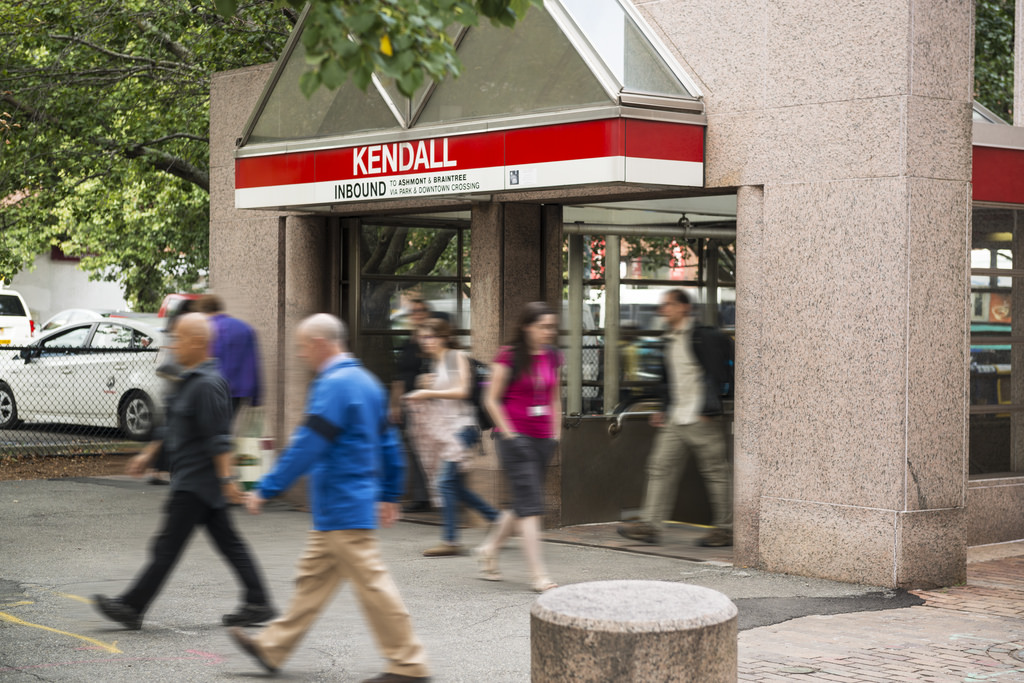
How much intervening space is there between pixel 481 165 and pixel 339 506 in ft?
14.4

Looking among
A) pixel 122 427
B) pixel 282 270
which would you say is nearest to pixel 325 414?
pixel 282 270

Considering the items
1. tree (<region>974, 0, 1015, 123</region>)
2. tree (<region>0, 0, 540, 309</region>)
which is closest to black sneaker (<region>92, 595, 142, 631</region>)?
tree (<region>0, 0, 540, 309</region>)

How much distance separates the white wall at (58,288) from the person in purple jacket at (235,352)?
115 ft

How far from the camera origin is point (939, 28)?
8.21m

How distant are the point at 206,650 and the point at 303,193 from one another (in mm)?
5306

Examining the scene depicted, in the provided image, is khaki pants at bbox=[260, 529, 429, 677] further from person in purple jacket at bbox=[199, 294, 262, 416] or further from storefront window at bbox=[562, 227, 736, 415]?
storefront window at bbox=[562, 227, 736, 415]

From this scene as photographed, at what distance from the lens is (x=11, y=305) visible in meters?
31.1

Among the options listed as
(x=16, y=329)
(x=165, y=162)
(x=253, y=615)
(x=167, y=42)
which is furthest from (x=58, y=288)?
(x=253, y=615)

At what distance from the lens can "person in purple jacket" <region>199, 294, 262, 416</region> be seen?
35.0 ft

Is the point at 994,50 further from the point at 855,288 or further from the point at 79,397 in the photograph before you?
the point at 79,397

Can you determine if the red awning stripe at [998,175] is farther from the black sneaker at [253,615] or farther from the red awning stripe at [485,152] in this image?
the black sneaker at [253,615]

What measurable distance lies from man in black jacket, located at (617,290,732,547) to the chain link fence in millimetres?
7675

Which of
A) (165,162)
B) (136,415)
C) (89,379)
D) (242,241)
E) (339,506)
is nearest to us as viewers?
(339,506)

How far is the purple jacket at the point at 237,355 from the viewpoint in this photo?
10680 mm
